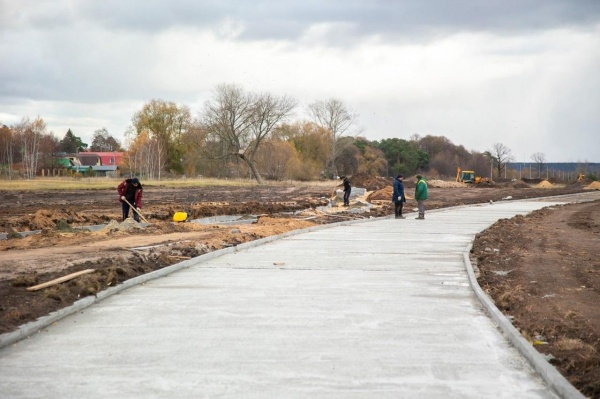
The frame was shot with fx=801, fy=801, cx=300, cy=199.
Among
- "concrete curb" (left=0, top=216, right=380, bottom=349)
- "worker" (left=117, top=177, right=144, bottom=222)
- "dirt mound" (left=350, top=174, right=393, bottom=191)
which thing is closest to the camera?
"concrete curb" (left=0, top=216, right=380, bottom=349)

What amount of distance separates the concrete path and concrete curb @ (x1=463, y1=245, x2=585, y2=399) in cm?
8

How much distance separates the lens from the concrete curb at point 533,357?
6391mm

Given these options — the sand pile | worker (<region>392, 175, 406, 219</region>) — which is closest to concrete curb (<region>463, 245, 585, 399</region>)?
the sand pile

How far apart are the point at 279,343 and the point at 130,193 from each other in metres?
18.8

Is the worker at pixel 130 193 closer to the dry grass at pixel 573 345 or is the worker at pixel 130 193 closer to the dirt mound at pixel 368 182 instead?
the dry grass at pixel 573 345

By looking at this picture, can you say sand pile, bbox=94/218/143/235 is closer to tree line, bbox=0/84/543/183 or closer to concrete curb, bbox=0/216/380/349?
concrete curb, bbox=0/216/380/349

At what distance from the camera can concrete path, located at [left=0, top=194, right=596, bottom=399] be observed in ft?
21.7

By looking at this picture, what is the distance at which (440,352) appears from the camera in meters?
7.93

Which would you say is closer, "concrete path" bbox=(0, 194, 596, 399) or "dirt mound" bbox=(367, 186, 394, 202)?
"concrete path" bbox=(0, 194, 596, 399)

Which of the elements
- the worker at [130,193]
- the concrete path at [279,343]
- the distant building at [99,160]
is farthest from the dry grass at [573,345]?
the distant building at [99,160]

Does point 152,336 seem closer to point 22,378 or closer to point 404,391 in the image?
point 22,378

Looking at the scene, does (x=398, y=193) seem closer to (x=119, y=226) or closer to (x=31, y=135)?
→ (x=119, y=226)

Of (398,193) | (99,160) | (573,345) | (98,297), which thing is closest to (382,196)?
(398,193)

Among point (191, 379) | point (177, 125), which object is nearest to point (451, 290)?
point (191, 379)
